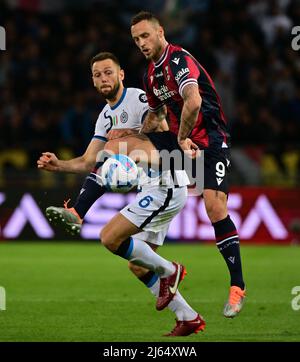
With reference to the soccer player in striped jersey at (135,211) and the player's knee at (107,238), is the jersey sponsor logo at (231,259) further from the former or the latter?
the player's knee at (107,238)

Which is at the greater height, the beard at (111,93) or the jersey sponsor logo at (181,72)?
the jersey sponsor logo at (181,72)

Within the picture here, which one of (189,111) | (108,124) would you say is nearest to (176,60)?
(189,111)

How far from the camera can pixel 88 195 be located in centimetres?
844

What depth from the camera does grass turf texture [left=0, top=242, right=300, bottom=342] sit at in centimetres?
771

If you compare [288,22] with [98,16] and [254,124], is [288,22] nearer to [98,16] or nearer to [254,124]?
[254,124]

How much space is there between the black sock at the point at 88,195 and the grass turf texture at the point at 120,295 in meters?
0.94

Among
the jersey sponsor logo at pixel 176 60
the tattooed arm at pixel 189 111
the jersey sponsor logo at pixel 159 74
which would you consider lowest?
the tattooed arm at pixel 189 111

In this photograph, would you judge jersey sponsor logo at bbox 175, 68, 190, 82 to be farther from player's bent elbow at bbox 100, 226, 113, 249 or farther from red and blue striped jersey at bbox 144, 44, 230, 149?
player's bent elbow at bbox 100, 226, 113, 249

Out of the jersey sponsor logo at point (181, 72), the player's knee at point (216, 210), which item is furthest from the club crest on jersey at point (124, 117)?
the player's knee at point (216, 210)

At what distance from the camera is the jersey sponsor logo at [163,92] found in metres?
8.25

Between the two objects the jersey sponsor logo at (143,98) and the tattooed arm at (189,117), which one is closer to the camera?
the tattooed arm at (189,117)

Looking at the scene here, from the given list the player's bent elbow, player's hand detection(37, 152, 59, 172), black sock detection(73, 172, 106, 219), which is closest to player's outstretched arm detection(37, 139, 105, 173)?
player's hand detection(37, 152, 59, 172)
